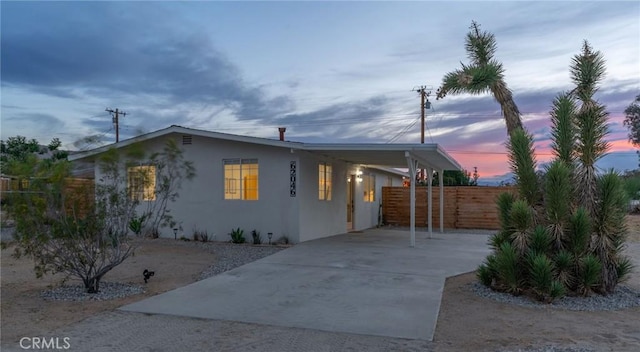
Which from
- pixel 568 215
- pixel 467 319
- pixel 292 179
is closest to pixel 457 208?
pixel 292 179

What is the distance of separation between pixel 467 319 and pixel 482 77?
403cm

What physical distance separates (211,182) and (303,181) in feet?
8.54

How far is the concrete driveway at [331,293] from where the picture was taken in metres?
5.14

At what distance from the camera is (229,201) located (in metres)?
12.5

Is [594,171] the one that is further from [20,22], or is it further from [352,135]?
[352,135]

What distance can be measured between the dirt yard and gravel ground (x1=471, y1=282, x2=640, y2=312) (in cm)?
18

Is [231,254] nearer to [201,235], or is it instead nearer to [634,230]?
[201,235]

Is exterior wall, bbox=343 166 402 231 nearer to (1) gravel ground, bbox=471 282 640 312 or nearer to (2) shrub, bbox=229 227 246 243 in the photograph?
(2) shrub, bbox=229 227 246 243

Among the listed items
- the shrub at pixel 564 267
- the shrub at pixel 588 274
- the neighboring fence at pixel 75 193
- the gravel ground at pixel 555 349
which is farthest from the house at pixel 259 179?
the gravel ground at pixel 555 349

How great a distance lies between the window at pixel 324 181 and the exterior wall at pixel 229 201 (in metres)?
1.63

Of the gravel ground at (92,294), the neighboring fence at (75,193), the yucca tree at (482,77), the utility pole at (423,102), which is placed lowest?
the gravel ground at (92,294)

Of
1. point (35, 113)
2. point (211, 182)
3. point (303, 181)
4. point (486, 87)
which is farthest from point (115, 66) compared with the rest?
point (486, 87)

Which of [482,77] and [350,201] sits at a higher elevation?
[482,77]

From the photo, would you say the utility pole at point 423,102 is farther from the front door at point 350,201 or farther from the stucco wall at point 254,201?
the stucco wall at point 254,201
